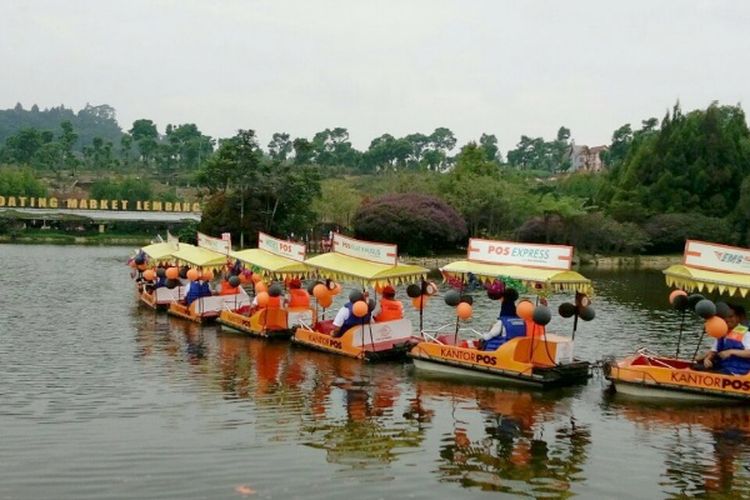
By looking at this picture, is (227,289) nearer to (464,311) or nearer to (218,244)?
(218,244)

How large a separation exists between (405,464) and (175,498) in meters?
4.03

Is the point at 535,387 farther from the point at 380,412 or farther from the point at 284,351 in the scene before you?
the point at 284,351

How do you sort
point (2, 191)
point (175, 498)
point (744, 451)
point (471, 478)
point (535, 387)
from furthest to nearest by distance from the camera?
point (2, 191) < point (535, 387) < point (744, 451) < point (471, 478) < point (175, 498)

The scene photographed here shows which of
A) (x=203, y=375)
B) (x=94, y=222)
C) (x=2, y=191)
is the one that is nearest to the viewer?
(x=203, y=375)

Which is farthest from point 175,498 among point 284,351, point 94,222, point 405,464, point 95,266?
point 94,222

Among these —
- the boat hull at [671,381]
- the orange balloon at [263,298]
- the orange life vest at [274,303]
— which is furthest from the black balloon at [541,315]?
the orange life vest at [274,303]

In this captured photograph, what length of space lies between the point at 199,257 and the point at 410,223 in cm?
3774

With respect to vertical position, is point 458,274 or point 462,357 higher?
point 458,274

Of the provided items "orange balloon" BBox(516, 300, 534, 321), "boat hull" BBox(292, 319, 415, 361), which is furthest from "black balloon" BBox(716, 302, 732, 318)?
"boat hull" BBox(292, 319, 415, 361)

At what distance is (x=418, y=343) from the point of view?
22.3 meters

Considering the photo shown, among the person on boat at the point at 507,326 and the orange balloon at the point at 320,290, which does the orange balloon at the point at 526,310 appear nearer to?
the person on boat at the point at 507,326

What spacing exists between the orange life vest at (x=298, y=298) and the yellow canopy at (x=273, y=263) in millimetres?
733

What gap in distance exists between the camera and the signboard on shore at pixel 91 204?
4333 inches

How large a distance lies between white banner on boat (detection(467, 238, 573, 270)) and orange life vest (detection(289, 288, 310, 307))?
7060mm
